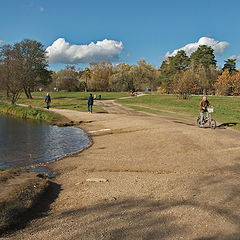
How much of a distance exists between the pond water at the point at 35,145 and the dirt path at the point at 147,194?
1439mm

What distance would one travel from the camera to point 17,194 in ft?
20.7

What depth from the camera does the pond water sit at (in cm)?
1096

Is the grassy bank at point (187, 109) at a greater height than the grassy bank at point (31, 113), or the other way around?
the grassy bank at point (187, 109)

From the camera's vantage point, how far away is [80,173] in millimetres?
8516

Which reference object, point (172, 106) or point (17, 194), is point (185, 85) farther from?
point (17, 194)

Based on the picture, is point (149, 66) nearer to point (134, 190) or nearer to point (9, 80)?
point (9, 80)

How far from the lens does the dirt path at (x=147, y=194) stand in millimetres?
4645

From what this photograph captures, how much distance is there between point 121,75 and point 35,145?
269 ft

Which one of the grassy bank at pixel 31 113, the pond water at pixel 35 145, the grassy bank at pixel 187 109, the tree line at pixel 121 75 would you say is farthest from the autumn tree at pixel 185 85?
the pond water at pixel 35 145

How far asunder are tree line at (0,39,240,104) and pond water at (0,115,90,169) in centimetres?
2215

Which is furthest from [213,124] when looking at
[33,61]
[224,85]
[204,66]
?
[204,66]

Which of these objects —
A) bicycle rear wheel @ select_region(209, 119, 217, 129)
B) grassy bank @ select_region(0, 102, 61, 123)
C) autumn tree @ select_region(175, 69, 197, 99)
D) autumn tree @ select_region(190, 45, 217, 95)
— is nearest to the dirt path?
bicycle rear wheel @ select_region(209, 119, 217, 129)

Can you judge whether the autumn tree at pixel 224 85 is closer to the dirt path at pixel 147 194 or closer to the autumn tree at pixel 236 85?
the autumn tree at pixel 236 85

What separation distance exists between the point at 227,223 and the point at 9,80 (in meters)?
36.4
